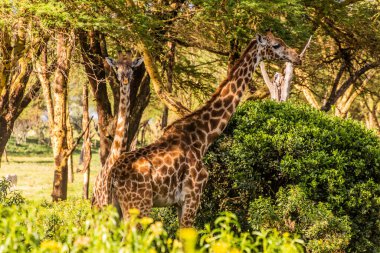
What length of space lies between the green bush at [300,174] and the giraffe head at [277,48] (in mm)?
1079

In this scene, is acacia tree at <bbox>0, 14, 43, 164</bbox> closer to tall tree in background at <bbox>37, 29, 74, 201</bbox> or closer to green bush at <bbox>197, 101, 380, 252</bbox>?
tall tree in background at <bbox>37, 29, 74, 201</bbox>

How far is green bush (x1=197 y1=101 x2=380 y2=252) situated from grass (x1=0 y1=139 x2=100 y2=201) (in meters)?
6.72

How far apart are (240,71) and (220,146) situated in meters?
1.41

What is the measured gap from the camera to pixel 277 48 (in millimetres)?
11328

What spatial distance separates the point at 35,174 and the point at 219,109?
116 ft

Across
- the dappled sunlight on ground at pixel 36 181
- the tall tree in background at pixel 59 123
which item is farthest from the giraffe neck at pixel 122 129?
the dappled sunlight on ground at pixel 36 181

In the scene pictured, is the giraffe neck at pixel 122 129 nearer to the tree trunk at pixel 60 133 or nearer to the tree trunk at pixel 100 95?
the tree trunk at pixel 100 95

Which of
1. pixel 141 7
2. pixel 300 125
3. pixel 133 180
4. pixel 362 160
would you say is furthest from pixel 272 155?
pixel 141 7

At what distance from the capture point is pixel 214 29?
18125 millimetres

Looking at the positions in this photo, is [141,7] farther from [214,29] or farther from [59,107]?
[59,107]

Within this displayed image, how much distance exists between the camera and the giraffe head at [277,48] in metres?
11.3

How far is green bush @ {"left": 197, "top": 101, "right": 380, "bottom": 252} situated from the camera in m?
11.1

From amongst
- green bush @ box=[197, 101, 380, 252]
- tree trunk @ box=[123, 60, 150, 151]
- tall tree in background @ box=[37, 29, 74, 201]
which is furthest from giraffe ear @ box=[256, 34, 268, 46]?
tall tree in background @ box=[37, 29, 74, 201]

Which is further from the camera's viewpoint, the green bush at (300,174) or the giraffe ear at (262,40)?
the giraffe ear at (262,40)
